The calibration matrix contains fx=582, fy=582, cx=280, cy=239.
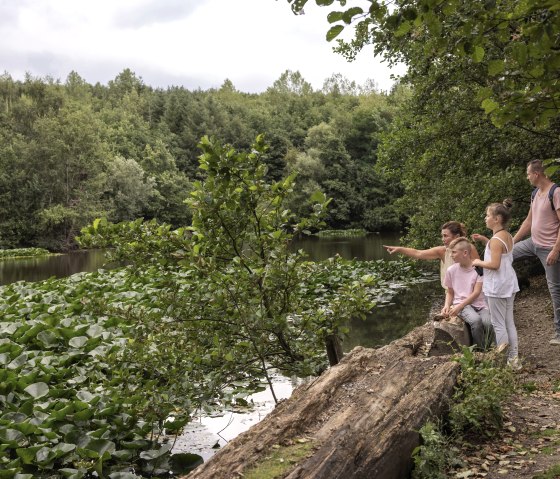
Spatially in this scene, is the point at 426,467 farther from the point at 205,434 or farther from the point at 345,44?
the point at 345,44

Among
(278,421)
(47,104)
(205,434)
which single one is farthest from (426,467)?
(47,104)

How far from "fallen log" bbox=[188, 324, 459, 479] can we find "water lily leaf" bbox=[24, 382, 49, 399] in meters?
2.45

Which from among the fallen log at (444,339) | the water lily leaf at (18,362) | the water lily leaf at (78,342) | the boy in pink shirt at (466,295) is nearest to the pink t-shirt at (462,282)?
the boy in pink shirt at (466,295)

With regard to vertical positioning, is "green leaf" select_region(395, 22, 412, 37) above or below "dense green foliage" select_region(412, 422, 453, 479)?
above

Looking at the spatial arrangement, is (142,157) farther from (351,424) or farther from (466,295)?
(351,424)

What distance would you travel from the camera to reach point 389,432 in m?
3.39

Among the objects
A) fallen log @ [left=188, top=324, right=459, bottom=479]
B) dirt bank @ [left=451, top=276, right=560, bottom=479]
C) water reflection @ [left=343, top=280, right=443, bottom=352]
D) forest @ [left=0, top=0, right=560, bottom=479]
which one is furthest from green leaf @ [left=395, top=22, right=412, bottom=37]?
water reflection @ [left=343, top=280, right=443, bottom=352]

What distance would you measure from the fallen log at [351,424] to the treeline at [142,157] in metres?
24.0

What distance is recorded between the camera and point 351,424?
3.35 m

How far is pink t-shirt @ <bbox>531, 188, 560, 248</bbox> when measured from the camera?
235 inches

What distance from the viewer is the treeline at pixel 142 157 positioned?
42656 millimetres

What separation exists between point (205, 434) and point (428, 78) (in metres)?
7.62

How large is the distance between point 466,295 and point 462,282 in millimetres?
131

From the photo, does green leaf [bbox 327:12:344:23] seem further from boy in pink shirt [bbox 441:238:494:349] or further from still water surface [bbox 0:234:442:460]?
boy in pink shirt [bbox 441:238:494:349]
